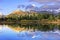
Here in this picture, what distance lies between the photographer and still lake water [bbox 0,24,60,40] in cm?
539

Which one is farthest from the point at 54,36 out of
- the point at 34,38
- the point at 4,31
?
the point at 4,31

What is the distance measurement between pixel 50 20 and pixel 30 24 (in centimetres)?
72

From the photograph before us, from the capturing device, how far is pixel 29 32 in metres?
5.76

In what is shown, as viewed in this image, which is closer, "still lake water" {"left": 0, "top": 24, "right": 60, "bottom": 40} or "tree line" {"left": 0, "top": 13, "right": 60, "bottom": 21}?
"still lake water" {"left": 0, "top": 24, "right": 60, "bottom": 40}

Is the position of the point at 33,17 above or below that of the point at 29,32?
above

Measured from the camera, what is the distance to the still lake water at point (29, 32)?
5391 millimetres

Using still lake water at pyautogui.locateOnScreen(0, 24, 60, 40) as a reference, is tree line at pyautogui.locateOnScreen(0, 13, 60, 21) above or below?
above

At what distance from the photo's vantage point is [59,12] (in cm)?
602

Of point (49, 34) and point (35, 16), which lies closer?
point (49, 34)

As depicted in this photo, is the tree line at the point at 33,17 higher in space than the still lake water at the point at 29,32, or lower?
higher

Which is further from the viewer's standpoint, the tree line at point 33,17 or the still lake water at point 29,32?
the tree line at point 33,17

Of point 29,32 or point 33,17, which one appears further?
point 33,17

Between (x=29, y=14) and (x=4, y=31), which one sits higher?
(x=29, y=14)

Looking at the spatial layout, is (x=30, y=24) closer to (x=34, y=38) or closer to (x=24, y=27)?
(x=24, y=27)
